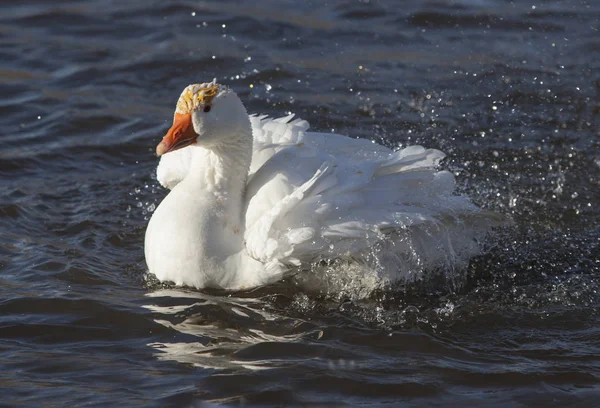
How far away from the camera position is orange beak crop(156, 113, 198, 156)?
6156mm

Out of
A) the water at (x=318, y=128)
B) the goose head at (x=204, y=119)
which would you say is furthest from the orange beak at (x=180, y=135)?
the water at (x=318, y=128)

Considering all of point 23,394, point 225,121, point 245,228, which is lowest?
point 23,394

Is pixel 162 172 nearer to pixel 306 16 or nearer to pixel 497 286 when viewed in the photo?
pixel 497 286

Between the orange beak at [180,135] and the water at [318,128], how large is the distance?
105 centimetres

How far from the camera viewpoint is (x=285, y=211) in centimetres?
595

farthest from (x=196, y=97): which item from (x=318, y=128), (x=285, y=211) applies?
(x=318, y=128)

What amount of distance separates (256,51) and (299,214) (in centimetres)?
588

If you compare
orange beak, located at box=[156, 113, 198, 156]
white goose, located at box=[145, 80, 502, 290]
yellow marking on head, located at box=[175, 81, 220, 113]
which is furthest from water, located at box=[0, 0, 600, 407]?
yellow marking on head, located at box=[175, 81, 220, 113]

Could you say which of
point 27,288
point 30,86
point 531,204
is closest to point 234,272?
point 27,288

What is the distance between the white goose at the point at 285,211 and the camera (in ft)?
19.8

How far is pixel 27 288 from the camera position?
6586mm

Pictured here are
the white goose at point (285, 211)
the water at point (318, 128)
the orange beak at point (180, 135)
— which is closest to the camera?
the water at point (318, 128)

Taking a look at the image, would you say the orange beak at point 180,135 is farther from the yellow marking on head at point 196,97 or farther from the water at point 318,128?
the water at point 318,128

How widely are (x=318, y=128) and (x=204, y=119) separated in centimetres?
357
